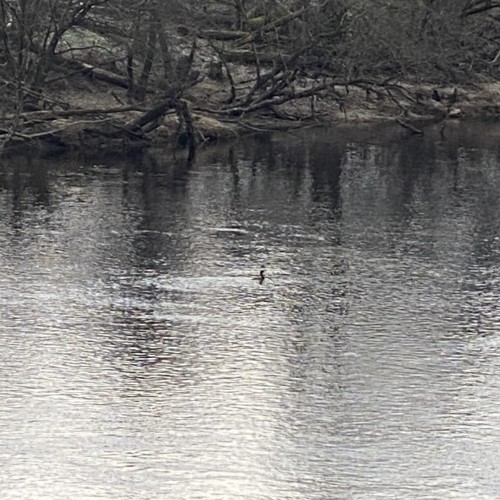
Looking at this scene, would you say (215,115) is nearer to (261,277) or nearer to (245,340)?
(261,277)

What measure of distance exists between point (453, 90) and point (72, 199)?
18307 millimetres

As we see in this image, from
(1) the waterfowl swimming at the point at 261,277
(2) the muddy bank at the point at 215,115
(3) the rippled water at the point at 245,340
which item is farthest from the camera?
(2) the muddy bank at the point at 215,115

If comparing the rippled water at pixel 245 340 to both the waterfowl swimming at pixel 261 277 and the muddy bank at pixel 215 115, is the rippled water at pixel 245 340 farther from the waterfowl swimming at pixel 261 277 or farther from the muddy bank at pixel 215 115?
the muddy bank at pixel 215 115

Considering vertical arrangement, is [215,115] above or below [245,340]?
above

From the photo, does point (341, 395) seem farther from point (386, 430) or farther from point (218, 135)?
point (218, 135)

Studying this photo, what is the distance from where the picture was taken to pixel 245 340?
13.6m

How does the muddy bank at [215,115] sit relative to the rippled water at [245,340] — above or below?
above

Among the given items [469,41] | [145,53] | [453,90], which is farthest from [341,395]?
[453,90]

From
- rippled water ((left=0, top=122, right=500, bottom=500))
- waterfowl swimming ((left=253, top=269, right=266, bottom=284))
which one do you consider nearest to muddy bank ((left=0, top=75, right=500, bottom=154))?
rippled water ((left=0, top=122, right=500, bottom=500))

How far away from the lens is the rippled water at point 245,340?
10.1 meters

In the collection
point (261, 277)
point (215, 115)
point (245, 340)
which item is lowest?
point (245, 340)

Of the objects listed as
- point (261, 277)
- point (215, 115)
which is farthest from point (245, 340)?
point (215, 115)

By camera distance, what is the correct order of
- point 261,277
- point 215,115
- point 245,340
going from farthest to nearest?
point 215,115
point 261,277
point 245,340

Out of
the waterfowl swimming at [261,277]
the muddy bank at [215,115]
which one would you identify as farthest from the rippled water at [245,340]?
the muddy bank at [215,115]
